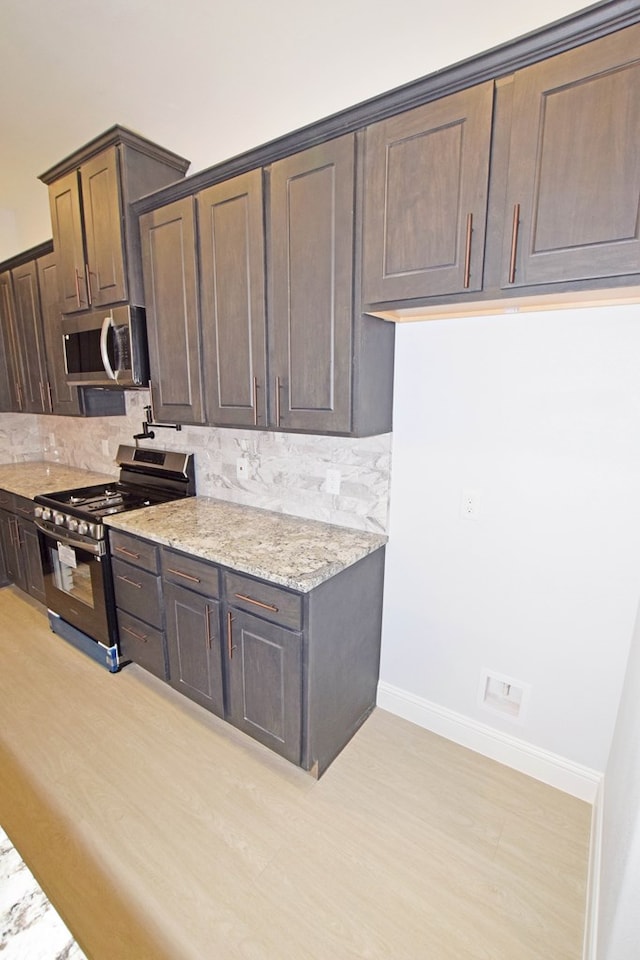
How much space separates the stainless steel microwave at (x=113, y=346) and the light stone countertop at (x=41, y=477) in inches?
35.9

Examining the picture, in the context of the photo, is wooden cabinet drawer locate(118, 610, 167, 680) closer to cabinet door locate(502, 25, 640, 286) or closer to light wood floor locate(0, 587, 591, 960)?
light wood floor locate(0, 587, 591, 960)

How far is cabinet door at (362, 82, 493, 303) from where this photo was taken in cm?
134

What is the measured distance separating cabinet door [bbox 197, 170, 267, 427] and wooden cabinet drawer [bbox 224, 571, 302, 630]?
0.73m

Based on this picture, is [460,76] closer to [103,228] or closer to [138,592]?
[103,228]

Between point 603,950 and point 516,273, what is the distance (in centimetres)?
186

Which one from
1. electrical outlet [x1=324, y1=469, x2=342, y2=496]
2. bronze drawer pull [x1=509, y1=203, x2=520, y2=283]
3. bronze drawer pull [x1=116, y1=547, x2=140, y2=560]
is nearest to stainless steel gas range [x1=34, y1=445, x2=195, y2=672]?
bronze drawer pull [x1=116, y1=547, x2=140, y2=560]

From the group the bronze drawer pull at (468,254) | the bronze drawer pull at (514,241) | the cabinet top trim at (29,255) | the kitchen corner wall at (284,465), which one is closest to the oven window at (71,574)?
the kitchen corner wall at (284,465)

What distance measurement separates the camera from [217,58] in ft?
6.24

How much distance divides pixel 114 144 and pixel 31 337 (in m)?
1.75

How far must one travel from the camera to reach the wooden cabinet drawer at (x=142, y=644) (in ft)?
7.43

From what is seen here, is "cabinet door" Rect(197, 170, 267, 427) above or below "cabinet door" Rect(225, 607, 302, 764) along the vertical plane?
above

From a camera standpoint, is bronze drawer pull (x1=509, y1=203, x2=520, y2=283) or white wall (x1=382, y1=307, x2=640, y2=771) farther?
white wall (x1=382, y1=307, x2=640, y2=771)

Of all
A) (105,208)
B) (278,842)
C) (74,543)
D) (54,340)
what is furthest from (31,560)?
(278,842)

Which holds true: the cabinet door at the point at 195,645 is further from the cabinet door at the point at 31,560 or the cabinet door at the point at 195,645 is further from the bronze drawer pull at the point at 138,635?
the cabinet door at the point at 31,560
